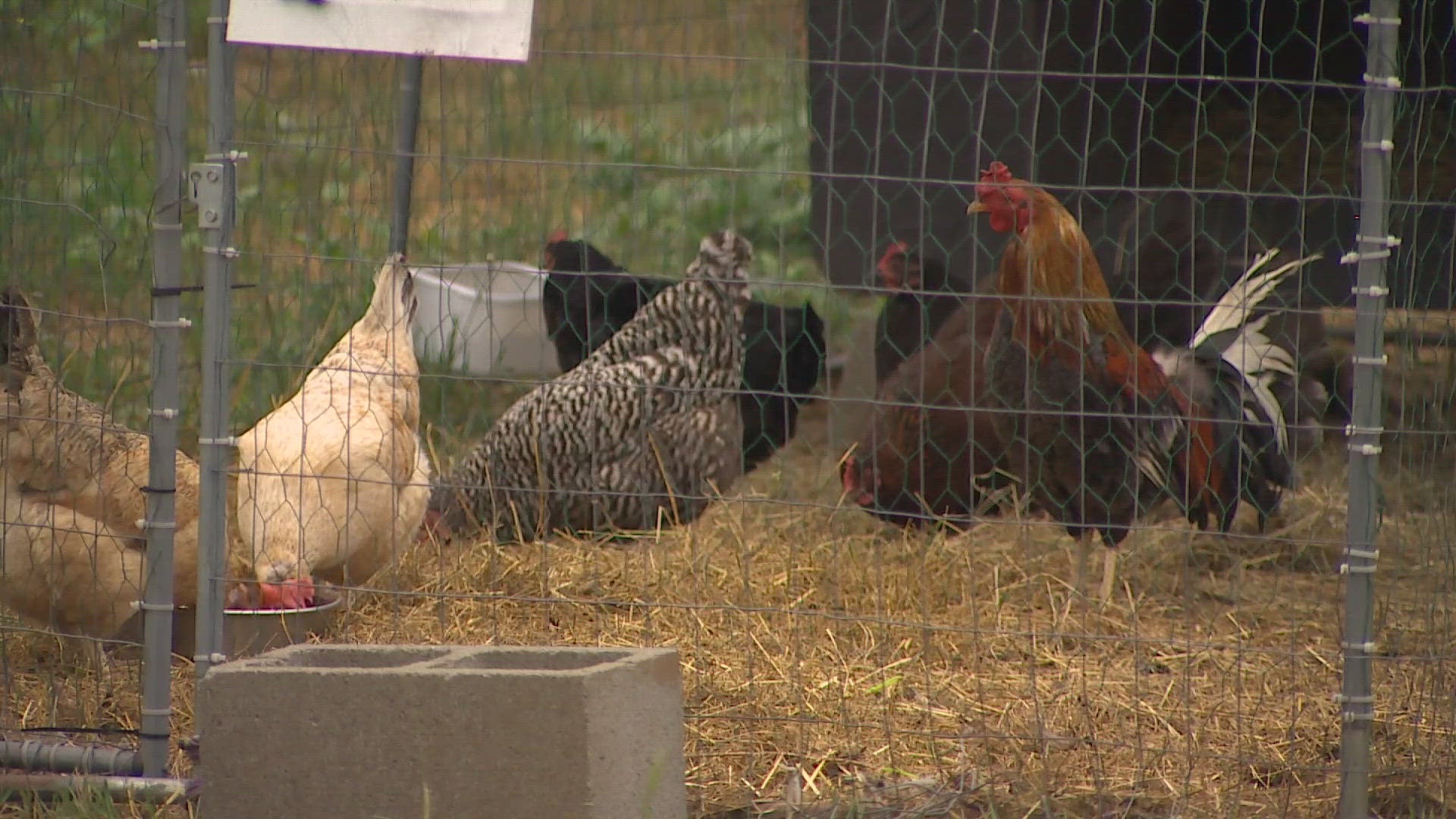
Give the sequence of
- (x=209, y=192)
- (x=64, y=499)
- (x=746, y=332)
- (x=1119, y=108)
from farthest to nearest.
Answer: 1. (x=746, y=332)
2. (x=1119, y=108)
3. (x=64, y=499)
4. (x=209, y=192)

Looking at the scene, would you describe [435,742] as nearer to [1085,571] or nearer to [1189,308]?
[1085,571]

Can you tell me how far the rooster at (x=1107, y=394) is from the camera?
3674 millimetres

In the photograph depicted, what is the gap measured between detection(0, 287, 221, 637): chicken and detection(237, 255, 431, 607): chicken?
235 millimetres

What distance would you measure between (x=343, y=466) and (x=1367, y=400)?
2.56m

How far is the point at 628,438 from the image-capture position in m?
5.02

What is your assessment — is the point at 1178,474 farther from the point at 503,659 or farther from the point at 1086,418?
the point at 503,659

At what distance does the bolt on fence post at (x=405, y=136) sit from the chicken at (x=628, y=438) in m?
0.77

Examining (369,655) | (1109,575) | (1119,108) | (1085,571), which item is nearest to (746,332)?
(1119,108)

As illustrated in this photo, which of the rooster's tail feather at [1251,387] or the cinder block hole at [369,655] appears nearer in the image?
the cinder block hole at [369,655]

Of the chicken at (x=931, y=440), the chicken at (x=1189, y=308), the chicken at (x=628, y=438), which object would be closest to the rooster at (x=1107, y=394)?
the chicken at (x=1189, y=308)

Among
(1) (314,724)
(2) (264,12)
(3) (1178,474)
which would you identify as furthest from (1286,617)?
(2) (264,12)

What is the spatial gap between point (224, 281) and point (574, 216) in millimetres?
6515

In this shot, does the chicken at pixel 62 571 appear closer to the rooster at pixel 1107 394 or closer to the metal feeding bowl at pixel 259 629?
the metal feeding bowl at pixel 259 629

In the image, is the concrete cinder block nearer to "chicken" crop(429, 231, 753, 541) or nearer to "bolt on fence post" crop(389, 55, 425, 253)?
"bolt on fence post" crop(389, 55, 425, 253)
